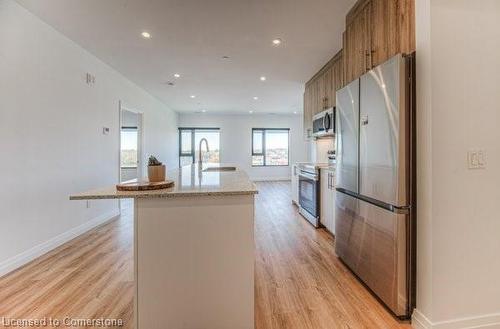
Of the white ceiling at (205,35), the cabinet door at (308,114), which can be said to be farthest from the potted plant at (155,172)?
the cabinet door at (308,114)

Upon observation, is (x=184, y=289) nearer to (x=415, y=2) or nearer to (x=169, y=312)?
(x=169, y=312)

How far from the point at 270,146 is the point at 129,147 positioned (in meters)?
5.11

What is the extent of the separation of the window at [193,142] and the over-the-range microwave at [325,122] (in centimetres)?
551

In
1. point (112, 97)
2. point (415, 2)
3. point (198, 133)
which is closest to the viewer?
point (415, 2)

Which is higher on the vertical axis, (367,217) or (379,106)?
(379,106)

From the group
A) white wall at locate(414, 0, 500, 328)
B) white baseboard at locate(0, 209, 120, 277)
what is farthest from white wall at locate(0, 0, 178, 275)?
white wall at locate(414, 0, 500, 328)

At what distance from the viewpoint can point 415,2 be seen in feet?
5.34

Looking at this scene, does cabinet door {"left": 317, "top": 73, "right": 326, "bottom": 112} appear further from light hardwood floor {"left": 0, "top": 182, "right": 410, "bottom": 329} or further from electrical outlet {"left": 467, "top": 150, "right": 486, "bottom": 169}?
electrical outlet {"left": 467, "top": 150, "right": 486, "bottom": 169}

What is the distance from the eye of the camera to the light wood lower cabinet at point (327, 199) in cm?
332

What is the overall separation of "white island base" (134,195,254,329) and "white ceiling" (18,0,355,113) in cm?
206

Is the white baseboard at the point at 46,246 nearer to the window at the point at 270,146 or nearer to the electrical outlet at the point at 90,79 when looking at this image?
the electrical outlet at the point at 90,79

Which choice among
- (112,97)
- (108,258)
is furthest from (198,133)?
(108,258)

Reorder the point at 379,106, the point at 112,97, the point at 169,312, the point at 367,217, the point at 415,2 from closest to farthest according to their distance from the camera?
the point at 169,312 < the point at 415,2 < the point at 379,106 < the point at 367,217 < the point at 112,97

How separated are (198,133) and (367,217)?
8.22m
